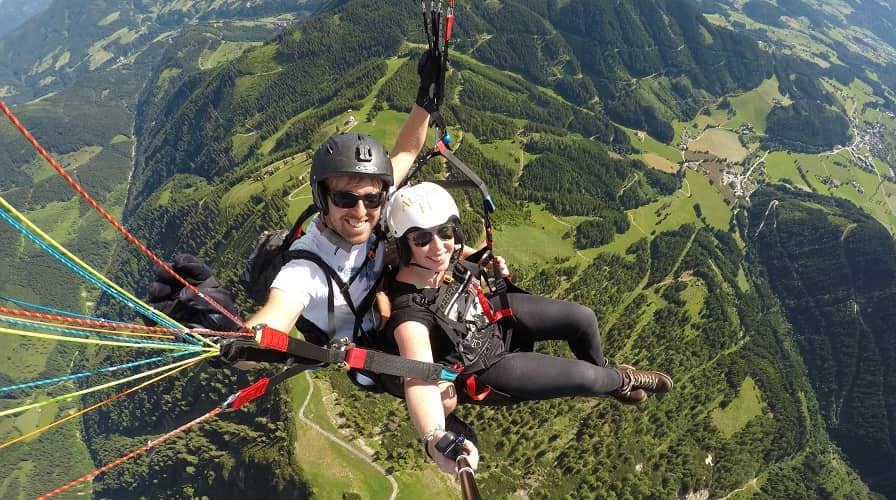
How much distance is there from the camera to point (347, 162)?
567 cm

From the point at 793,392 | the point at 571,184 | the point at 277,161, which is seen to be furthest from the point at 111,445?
the point at 793,392

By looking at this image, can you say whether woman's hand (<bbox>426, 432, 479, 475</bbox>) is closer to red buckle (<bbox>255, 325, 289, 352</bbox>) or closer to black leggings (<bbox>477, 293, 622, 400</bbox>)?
black leggings (<bbox>477, 293, 622, 400</bbox>)

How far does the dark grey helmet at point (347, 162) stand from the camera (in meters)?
5.64

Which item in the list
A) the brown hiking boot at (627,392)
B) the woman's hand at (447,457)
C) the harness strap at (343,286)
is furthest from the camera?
the brown hiking boot at (627,392)

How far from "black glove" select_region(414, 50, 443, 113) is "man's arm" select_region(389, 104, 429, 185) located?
14 cm

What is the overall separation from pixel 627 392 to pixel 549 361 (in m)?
2.56

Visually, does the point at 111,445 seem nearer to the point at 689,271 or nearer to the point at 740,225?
the point at 689,271

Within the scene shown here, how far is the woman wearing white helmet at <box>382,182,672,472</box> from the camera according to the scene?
17.6 ft

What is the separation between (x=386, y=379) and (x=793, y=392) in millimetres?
142204

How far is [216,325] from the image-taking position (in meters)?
4.95

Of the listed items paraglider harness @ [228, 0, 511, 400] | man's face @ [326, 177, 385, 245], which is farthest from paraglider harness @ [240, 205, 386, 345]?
man's face @ [326, 177, 385, 245]

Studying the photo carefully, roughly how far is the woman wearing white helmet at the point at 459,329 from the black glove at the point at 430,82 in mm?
2018

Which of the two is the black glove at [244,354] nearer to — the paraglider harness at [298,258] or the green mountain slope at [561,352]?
the paraglider harness at [298,258]

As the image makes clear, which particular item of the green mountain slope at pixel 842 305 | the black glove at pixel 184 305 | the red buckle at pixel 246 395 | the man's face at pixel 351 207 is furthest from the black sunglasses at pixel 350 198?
the green mountain slope at pixel 842 305
